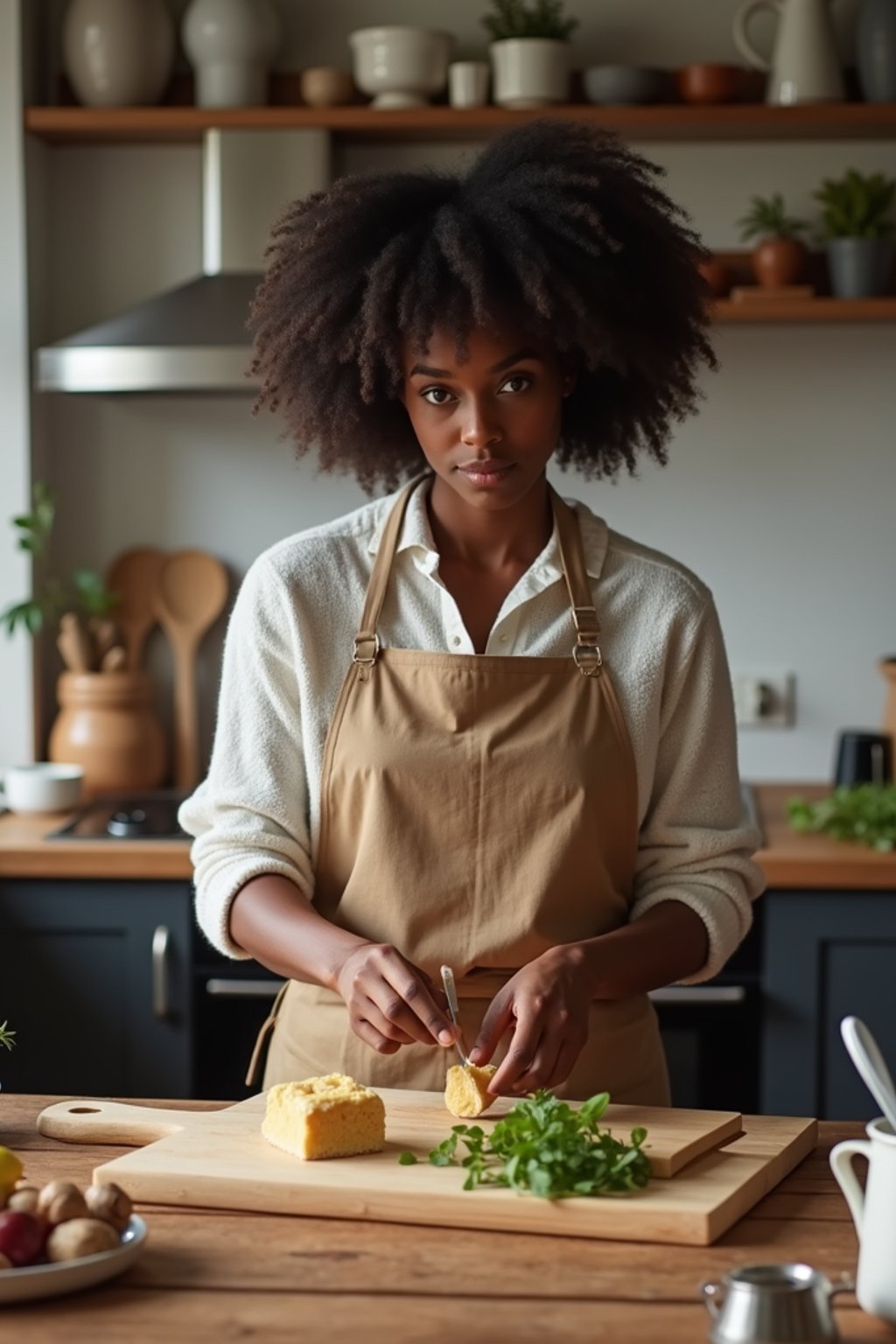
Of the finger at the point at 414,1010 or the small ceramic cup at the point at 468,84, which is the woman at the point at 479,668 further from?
the small ceramic cup at the point at 468,84

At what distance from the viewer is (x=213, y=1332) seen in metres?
1.15

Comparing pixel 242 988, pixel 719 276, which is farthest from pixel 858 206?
pixel 242 988

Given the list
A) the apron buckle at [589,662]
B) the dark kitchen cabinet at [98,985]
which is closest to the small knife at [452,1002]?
the apron buckle at [589,662]

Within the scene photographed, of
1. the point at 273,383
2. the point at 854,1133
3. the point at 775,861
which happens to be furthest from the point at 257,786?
the point at 775,861

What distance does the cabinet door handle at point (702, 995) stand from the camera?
9.03 feet

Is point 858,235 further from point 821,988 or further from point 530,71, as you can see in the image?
point 821,988

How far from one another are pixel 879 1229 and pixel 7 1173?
0.59 m

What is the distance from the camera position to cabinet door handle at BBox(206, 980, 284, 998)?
2.80 meters

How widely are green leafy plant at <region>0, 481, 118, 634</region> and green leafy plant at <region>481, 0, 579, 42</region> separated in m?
1.13

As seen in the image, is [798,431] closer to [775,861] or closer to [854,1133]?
[775,861]

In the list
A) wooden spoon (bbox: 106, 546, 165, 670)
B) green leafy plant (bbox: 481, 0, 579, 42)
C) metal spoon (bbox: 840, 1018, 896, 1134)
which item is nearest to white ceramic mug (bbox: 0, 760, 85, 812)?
wooden spoon (bbox: 106, 546, 165, 670)

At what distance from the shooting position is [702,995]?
109 inches

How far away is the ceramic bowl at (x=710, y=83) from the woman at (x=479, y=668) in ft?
4.52

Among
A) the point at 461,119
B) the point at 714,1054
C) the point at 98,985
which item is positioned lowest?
the point at 714,1054
